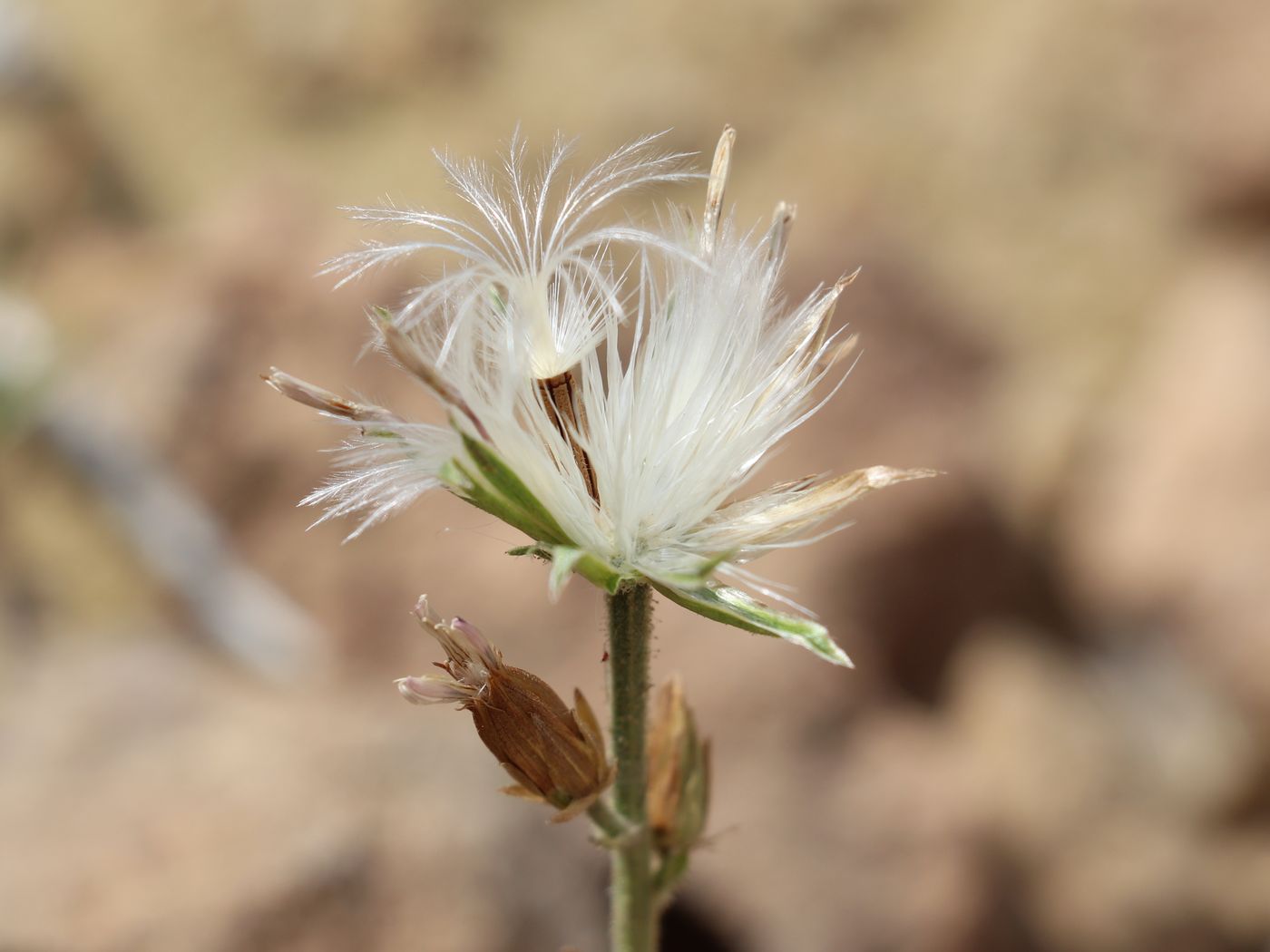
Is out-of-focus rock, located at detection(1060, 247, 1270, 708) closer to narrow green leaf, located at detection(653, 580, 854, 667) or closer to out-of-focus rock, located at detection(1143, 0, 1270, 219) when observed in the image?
out-of-focus rock, located at detection(1143, 0, 1270, 219)

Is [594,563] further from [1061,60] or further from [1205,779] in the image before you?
[1061,60]

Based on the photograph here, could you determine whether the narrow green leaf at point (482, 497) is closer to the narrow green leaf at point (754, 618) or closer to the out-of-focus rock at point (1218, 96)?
the narrow green leaf at point (754, 618)

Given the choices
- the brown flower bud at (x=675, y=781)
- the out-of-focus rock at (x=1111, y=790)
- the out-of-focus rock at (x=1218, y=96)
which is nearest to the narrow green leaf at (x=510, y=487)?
the brown flower bud at (x=675, y=781)

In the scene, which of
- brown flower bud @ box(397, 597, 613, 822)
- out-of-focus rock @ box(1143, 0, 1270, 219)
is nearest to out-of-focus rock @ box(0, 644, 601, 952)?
brown flower bud @ box(397, 597, 613, 822)

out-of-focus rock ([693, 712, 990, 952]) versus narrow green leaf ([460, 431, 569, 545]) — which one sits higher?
out-of-focus rock ([693, 712, 990, 952])

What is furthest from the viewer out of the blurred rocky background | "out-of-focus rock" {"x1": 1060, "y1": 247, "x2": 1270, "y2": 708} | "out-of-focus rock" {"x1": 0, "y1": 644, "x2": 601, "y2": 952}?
"out-of-focus rock" {"x1": 1060, "y1": 247, "x2": 1270, "y2": 708}

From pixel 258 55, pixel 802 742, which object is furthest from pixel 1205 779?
pixel 258 55

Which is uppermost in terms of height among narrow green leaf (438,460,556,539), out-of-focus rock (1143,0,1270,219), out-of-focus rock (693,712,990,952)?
out-of-focus rock (1143,0,1270,219)

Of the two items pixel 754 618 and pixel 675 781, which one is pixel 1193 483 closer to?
pixel 675 781
